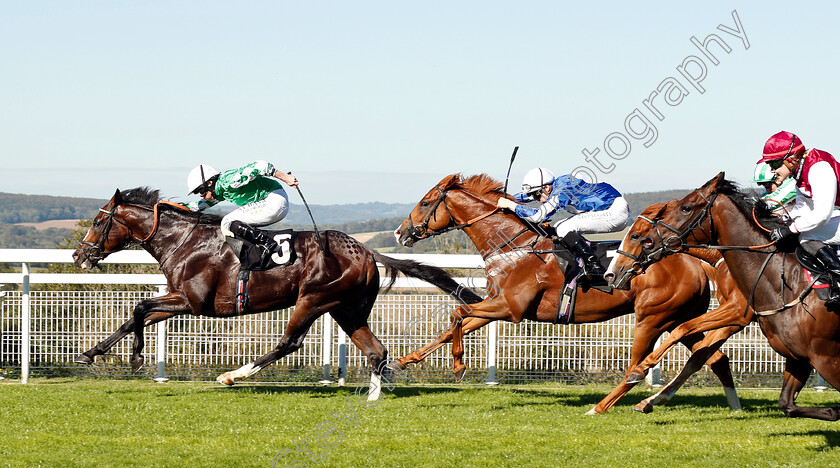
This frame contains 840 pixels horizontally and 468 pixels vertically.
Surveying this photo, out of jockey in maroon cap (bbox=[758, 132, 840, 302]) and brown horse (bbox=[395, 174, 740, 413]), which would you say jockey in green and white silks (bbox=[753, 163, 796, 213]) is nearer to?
jockey in maroon cap (bbox=[758, 132, 840, 302])

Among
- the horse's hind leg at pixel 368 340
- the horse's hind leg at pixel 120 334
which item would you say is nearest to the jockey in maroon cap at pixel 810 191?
the horse's hind leg at pixel 368 340

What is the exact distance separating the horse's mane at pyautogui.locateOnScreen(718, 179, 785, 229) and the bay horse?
9.18 ft

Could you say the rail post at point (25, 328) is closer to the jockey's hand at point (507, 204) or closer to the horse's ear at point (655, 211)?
the jockey's hand at point (507, 204)

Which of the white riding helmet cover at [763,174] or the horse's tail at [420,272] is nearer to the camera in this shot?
the white riding helmet cover at [763,174]

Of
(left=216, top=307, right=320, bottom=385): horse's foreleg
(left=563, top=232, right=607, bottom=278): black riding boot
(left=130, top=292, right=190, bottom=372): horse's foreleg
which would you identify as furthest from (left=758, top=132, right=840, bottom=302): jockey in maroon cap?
(left=130, top=292, right=190, bottom=372): horse's foreleg

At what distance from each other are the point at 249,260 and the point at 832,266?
4638mm

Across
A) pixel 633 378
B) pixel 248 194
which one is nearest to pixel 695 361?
pixel 633 378

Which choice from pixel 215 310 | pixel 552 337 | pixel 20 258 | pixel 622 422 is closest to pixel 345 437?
pixel 622 422

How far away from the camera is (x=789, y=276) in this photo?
16.8 feet

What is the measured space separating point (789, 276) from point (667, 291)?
77.0 inches

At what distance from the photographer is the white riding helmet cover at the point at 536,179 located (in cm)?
748

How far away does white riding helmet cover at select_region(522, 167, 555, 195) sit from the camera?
7.48m

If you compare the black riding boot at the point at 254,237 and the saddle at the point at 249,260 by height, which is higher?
the black riding boot at the point at 254,237

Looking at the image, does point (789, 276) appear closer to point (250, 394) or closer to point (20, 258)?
point (250, 394)
